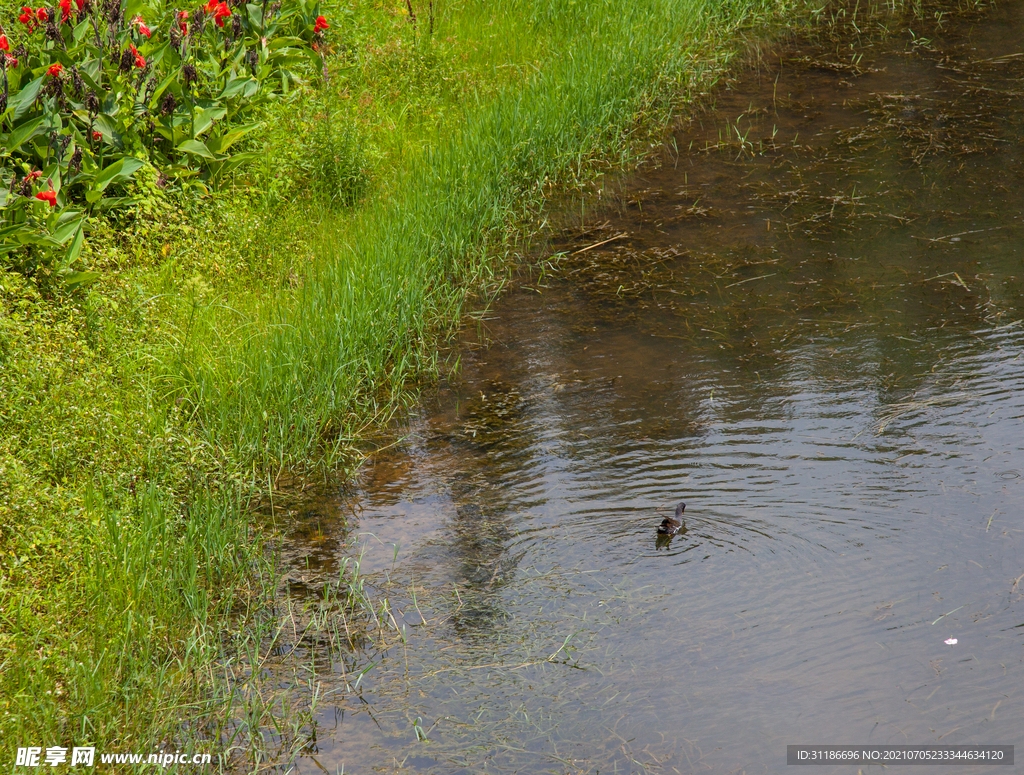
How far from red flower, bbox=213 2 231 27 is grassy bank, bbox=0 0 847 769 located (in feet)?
2.82

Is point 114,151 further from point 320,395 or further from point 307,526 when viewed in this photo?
point 307,526

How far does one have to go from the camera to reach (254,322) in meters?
5.30

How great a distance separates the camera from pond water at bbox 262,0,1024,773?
3033mm

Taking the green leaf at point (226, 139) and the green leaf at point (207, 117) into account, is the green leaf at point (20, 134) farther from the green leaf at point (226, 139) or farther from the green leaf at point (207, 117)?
the green leaf at point (226, 139)

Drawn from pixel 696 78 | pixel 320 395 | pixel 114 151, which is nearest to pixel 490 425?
pixel 320 395

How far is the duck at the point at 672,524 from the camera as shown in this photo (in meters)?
3.75

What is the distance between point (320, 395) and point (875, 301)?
3584 mm

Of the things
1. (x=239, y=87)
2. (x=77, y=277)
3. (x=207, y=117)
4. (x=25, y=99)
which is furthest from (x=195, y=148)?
(x=77, y=277)

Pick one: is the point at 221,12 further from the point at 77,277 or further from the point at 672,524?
the point at 672,524

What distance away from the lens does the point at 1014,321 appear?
515 cm

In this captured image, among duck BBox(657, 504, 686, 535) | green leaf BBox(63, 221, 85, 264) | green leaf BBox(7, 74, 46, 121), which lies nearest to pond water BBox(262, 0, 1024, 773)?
duck BBox(657, 504, 686, 535)

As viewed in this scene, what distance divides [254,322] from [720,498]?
3.02 m

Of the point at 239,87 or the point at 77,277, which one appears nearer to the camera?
the point at 77,277

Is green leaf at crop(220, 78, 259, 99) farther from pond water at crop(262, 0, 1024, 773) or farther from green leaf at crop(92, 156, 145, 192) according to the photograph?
pond water at crop(262, 0, 1024, 773)
